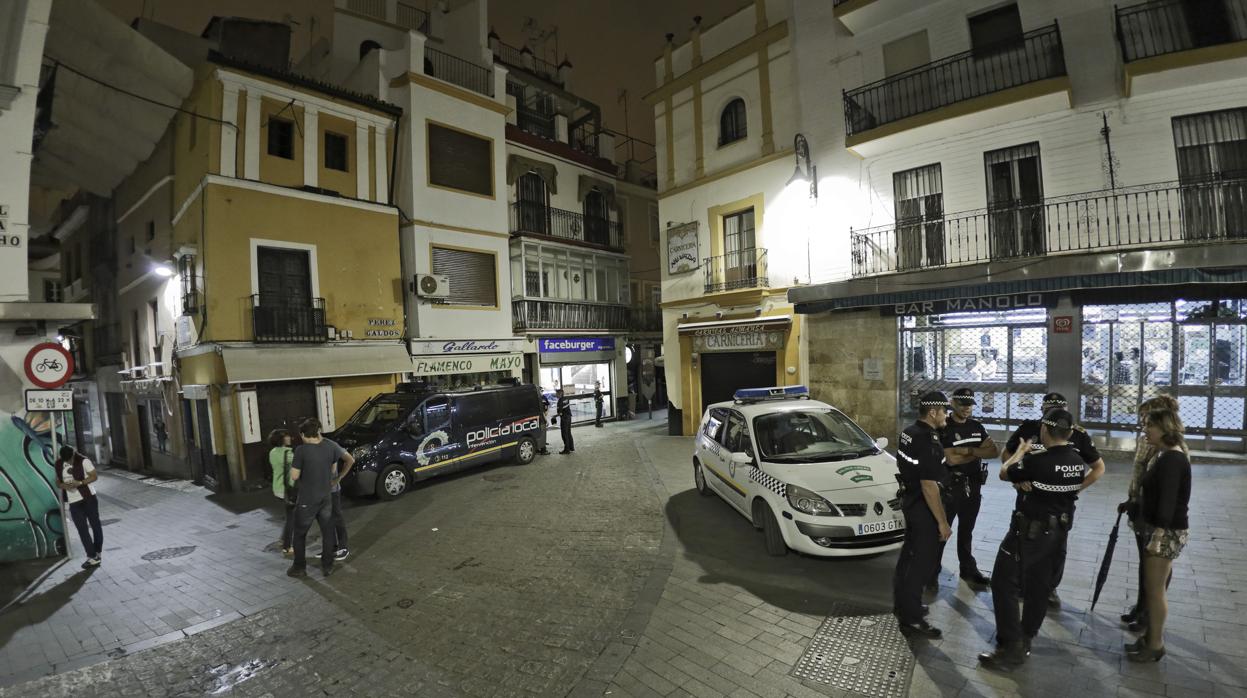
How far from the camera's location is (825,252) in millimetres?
13062

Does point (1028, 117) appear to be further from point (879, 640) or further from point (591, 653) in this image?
point (591, 653)

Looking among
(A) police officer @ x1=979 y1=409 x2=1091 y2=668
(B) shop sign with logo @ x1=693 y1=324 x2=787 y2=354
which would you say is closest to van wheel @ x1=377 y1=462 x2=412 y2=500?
(B) shop sign with logo @ x1=693 y1=324 x2=787 y2=354

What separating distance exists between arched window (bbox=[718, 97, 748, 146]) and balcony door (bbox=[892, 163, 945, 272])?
15.9 feet

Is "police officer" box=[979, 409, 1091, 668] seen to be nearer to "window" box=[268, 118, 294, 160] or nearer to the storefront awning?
the storefront awning

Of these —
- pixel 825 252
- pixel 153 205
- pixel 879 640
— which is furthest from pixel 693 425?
pixel 153 205

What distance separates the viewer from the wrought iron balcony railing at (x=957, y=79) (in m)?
10.3

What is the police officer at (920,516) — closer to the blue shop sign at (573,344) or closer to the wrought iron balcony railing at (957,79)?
the wrought iron balcony railing at (957,79)

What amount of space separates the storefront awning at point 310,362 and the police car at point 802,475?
9.22 metres

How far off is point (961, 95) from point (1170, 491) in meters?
10.7

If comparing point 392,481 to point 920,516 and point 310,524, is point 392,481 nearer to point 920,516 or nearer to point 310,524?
point 310,524

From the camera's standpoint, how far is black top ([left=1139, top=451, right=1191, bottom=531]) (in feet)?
11.6

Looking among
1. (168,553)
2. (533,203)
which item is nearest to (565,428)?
(168,553)

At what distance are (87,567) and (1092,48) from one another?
1844 cm

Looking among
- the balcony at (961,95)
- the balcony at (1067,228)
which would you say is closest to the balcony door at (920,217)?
the balcony at (1067,228)
